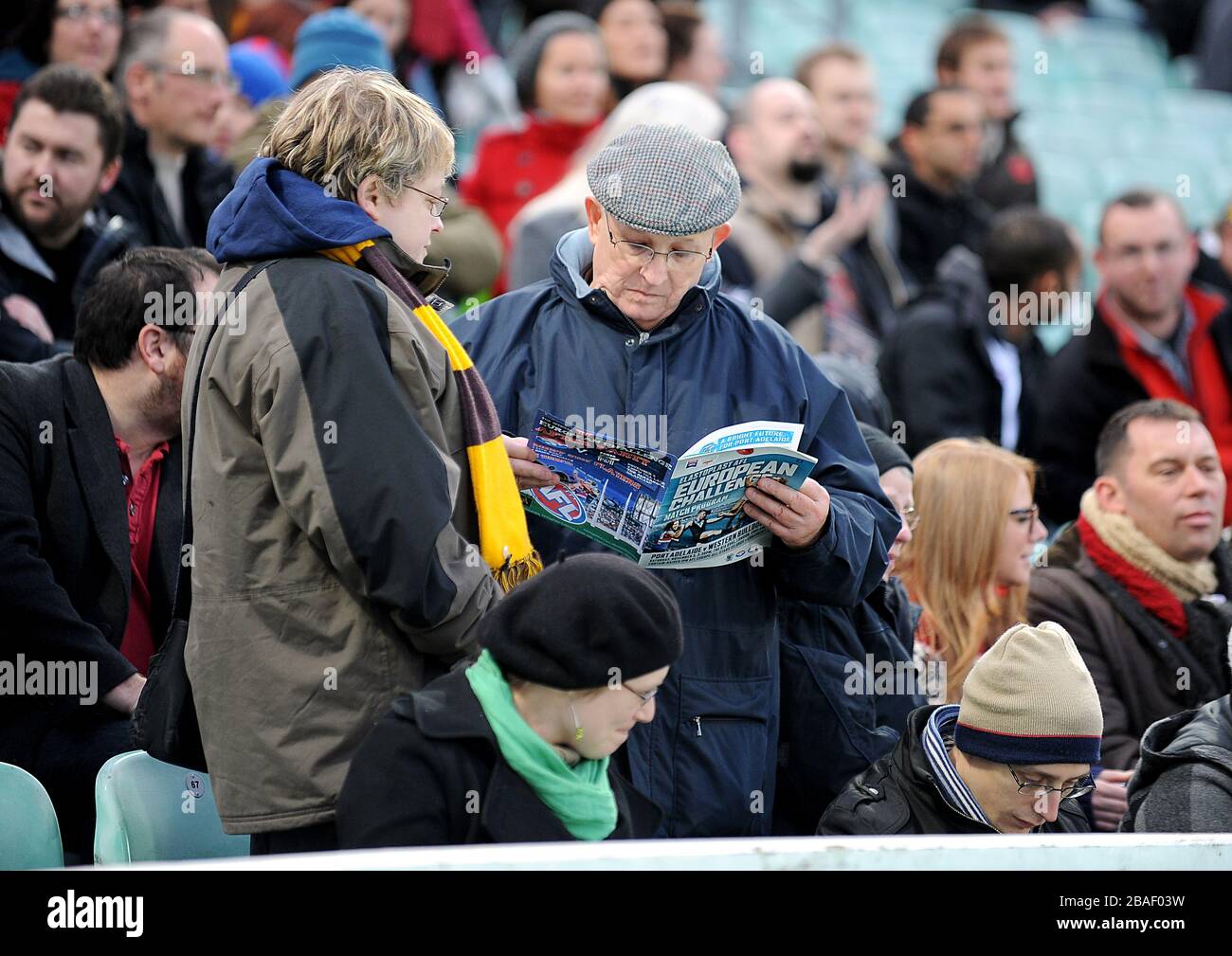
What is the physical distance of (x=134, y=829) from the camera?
347cm

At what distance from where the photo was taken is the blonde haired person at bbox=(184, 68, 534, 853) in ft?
9.59

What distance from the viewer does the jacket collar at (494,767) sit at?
286 centimetres

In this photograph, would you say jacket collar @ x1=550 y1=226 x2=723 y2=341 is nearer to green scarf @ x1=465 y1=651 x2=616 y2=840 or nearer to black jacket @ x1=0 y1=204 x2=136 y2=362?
green scarf @ x1=465 y1=651 x2=616 y2=840

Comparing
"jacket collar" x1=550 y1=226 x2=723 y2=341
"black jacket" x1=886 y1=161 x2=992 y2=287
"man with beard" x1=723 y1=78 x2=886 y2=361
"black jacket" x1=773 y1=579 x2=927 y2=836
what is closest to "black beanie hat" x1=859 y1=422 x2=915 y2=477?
"black jacket" x1=773 y1=579 x2=927 y2=836

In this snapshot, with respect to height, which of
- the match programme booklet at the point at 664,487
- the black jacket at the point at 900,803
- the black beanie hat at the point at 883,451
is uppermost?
the black beanie hat at the point at 883,451

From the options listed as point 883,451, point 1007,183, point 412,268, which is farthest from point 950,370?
point 412,268

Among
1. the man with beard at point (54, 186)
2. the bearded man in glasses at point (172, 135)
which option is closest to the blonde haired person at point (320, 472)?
the man with beard at point (54, 186)

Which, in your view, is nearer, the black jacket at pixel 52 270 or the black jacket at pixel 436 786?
the black jacket at pixel 436 786

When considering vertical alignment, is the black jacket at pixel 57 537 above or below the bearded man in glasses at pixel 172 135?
below

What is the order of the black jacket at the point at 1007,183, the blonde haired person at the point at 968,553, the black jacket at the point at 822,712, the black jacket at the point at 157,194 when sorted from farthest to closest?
the black jacket at the point at 1007,183 < the black jacket at the point at 157,194 < the blonde haired person at the point at 968,553 < the black jacket at the point at 822,712

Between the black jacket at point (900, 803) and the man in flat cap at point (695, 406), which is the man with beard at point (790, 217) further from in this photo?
the black jacket at point (900, 803)

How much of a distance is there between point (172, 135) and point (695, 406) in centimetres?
336

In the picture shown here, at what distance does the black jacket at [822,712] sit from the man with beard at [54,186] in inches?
101
